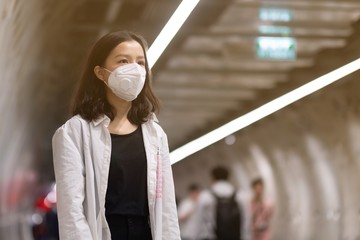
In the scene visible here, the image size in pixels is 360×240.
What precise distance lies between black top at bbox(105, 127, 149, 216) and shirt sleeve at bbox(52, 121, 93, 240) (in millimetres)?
118

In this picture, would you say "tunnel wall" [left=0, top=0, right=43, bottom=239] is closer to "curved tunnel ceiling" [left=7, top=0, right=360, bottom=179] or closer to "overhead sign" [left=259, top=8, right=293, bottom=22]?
"curved tunnel ceiling" [left=7, top=0, right=360, bottom=179]

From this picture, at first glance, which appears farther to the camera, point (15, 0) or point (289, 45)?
point (289, 45)

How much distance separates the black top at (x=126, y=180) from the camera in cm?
362

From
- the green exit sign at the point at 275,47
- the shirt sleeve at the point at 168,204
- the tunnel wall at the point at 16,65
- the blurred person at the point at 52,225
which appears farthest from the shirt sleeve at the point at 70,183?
the green exit sign at the point at 275,47

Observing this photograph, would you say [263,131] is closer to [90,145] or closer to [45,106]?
[45,106]

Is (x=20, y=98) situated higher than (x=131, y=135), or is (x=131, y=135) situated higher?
(x=20, y=98)

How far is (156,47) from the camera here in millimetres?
9242

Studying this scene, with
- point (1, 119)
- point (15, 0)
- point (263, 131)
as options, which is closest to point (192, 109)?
point (263, 131)

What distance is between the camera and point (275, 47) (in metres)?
17.6

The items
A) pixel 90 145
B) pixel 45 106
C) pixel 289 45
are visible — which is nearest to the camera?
pixel 90 145

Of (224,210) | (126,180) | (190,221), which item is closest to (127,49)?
(126,180)

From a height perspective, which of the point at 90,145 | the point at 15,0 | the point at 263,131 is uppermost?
the point at 263,131

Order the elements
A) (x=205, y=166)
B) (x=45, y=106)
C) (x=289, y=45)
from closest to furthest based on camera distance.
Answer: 1. (x=289, y=45)
2. (x=45, y=106)
3. (x=205, y=166)

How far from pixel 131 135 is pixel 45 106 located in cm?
2152
